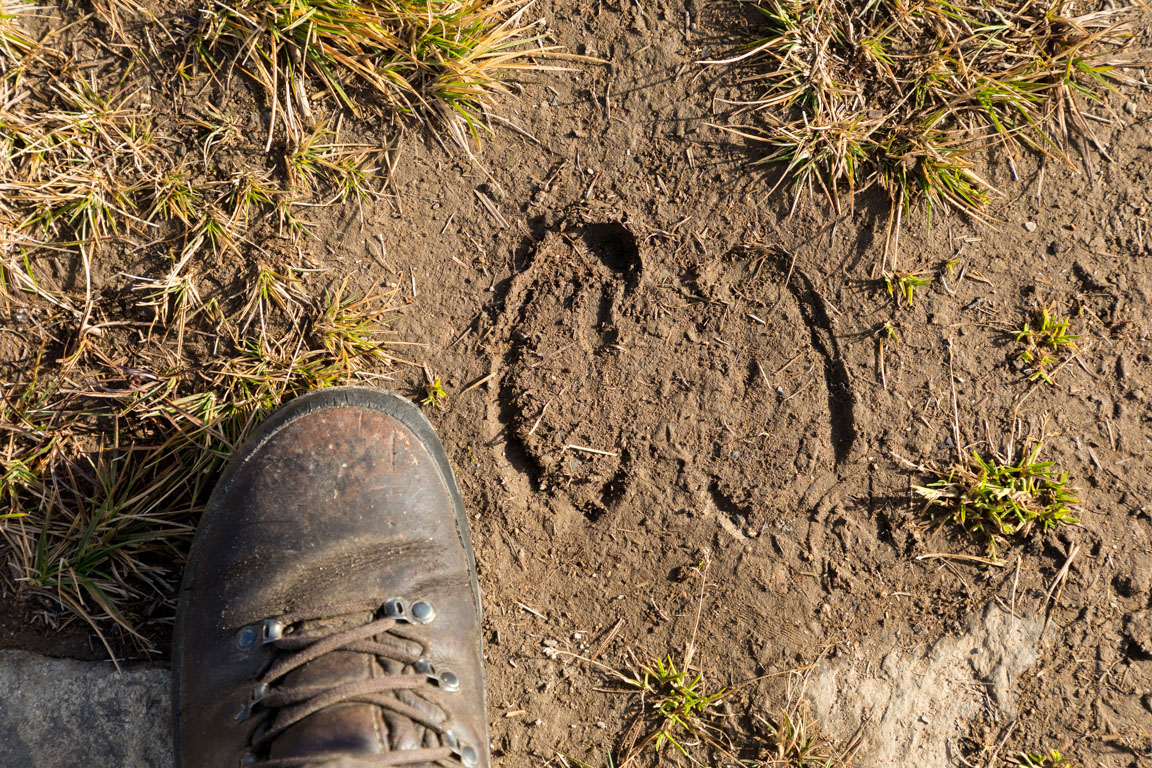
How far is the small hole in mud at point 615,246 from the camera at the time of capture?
7.80ft

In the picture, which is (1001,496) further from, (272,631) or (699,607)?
(272,631)

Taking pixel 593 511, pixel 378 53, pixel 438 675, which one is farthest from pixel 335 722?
pixel 378 53

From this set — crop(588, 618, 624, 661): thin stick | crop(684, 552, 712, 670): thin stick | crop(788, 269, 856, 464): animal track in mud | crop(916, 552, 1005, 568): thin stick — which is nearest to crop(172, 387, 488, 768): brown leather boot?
crop(588, 618, 624, 661): thin stick

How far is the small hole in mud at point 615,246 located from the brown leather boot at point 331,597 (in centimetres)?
75

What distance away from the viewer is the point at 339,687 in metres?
1.99

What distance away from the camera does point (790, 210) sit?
2.39m

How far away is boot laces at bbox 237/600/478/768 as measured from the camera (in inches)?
77.7

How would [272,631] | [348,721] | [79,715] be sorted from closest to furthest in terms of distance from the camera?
[348,721], [272,631], [79,715]

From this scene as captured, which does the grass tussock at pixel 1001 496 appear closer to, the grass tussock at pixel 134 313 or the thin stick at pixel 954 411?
the thin stick at pixel 954 411

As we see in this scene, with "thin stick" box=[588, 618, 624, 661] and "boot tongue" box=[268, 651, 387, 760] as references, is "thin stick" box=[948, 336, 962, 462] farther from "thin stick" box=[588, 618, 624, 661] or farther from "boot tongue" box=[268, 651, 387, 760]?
"boot tongue" box=[268, 651, 387, 760]

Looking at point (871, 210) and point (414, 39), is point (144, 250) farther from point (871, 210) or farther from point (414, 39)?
point (871, 210)

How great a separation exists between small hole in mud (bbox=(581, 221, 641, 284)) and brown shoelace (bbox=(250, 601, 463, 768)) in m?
1.19

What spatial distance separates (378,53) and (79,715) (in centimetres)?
209

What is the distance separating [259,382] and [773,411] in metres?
1.53
